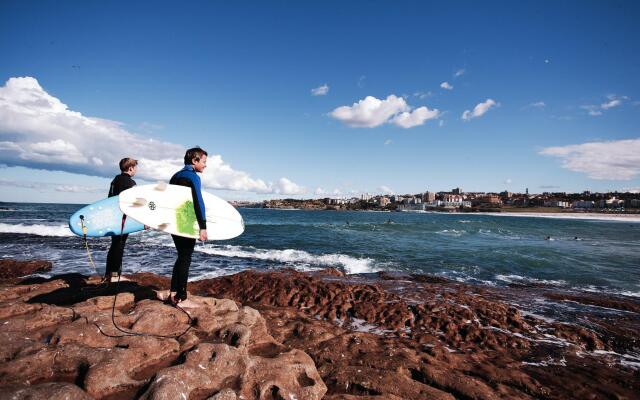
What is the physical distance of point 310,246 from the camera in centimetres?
2184

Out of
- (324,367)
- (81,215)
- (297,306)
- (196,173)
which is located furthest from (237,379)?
(81,215)

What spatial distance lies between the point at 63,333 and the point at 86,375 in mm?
1130

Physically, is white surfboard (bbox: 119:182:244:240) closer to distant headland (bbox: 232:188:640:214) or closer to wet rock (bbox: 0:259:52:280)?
wet rock (bbox: 0:259:52:280)

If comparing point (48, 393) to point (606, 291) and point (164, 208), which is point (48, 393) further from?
point (606, 291)

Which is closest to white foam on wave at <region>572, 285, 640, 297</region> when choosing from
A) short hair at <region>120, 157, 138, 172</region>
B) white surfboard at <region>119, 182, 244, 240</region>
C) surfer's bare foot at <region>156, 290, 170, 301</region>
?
white surfboard at <region>119, 182, 244, 240</region>

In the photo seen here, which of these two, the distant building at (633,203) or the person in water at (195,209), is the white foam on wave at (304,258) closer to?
the person in water at (195,209)

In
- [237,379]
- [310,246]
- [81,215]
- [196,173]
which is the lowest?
[310,246]

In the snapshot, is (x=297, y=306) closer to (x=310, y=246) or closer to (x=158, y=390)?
(x=158, y=390)

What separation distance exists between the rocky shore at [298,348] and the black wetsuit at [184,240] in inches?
15.1

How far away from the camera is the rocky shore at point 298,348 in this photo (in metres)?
3.10

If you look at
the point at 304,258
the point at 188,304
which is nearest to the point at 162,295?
the point at 188,304

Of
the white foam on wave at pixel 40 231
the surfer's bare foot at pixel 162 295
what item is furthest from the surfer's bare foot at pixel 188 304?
the white foam on wave at pixel 40 231

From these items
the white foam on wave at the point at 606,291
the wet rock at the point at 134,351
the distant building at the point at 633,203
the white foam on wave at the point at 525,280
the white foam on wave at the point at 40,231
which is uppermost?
the distant building at the point at 633,203

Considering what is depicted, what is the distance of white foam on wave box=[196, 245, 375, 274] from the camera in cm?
1488
